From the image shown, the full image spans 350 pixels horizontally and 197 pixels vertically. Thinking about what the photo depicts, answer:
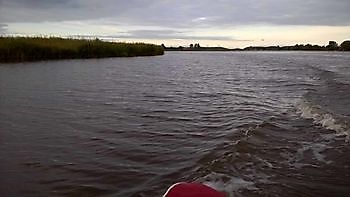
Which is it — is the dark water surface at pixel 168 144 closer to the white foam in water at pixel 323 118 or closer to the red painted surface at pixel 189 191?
the white foam in water at pixel 323 118

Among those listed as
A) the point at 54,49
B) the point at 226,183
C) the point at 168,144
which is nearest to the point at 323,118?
the point at 168,144

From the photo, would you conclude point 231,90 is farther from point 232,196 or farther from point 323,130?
point 232,196

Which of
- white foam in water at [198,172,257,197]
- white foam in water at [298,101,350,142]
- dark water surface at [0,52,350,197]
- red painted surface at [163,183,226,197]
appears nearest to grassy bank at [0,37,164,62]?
dark water surface at [0,52,350,197]

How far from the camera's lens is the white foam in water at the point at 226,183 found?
18.0ft

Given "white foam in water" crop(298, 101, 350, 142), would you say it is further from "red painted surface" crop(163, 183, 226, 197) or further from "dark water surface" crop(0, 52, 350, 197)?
"red painted surface" crop(163, 183, 226, 197)

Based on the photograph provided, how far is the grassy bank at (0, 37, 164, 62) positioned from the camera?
29.1 meters

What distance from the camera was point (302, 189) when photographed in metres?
5.57

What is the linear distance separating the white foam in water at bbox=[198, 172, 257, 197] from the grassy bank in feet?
85.7

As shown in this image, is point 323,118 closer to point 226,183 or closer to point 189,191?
point 226,183

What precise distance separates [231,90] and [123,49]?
34.1 meters

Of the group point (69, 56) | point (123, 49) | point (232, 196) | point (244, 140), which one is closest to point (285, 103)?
point (244, 140)

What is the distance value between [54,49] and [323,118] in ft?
93.5

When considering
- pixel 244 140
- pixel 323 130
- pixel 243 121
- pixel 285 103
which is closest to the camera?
pixel 244 140

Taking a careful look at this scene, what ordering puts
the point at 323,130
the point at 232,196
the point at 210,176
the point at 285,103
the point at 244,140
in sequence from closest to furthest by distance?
the point at 232,196
the point at 210,176
the point at 244,140
the point at 323,130
the point at 285,103
